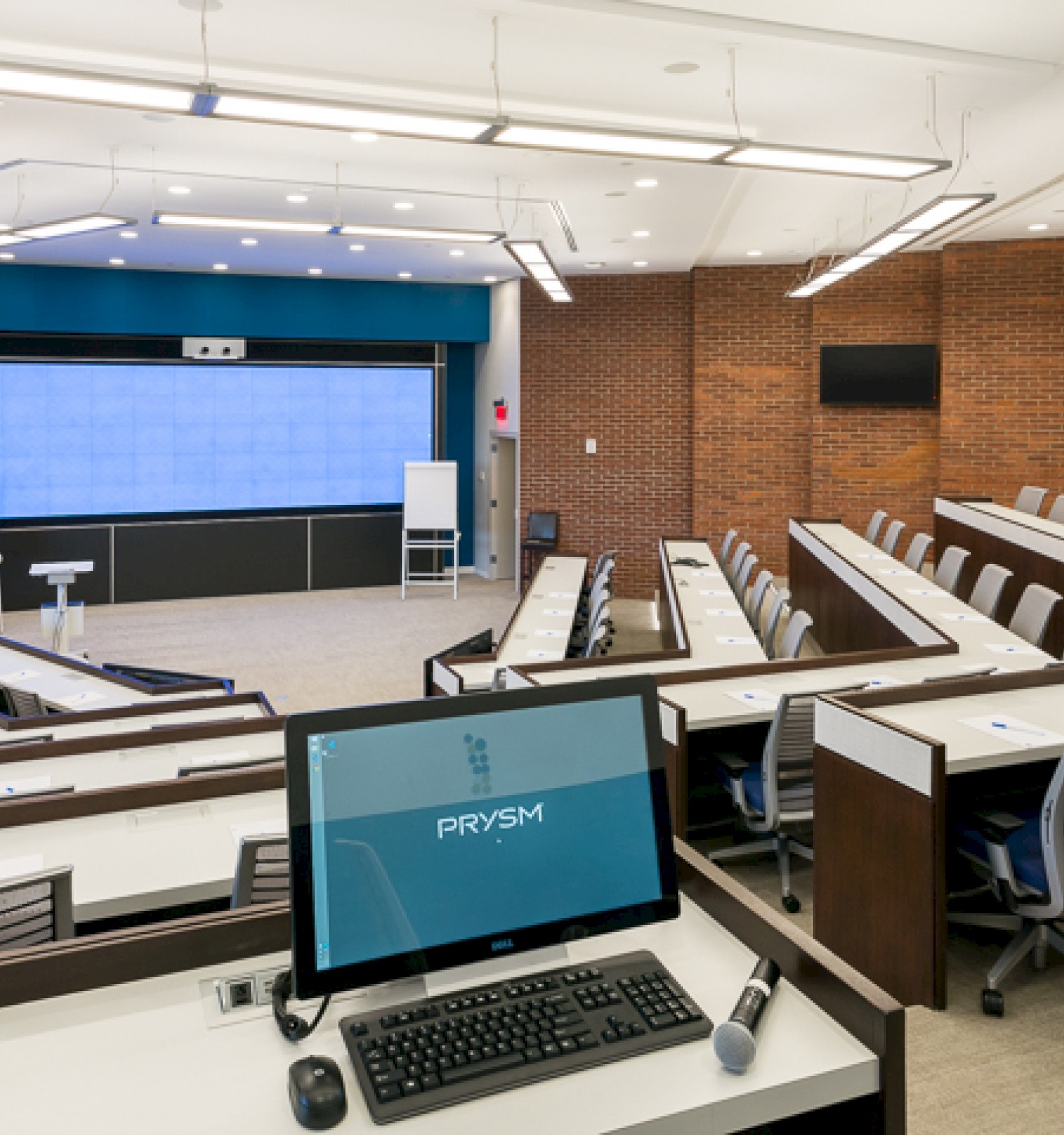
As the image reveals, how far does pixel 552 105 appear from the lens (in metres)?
6.31

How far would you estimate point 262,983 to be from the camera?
1.71 m

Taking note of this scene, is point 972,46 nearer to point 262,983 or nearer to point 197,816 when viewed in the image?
point 197,816

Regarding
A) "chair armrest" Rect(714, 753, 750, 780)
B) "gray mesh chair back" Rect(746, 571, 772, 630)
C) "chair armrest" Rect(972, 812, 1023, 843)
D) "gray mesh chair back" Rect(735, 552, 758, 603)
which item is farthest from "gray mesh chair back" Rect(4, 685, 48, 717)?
"gray mesh chair back" Rect(735, 552, 758, 603)

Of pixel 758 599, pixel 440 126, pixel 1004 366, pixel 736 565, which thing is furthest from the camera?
pixel 1004 366

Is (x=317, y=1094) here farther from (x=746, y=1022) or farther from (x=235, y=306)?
(x=235, y=306)

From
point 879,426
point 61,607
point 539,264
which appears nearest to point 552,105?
point 539,264

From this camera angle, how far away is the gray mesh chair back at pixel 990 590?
7371mm

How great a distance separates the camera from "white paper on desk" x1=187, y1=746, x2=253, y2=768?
3859 mm

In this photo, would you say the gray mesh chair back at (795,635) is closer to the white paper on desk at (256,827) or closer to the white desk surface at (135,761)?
the white desk surface at (135,761)

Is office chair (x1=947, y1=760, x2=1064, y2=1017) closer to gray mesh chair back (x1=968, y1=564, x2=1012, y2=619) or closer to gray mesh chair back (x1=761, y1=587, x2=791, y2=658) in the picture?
gray mesh chair back (x1=761, y1=587, x2=791, y2=658)

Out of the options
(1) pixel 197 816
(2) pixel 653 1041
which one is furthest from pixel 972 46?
(2) pixel 653 1041

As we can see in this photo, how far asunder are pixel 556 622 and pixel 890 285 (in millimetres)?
7394

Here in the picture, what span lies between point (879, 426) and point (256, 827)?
10952 mm

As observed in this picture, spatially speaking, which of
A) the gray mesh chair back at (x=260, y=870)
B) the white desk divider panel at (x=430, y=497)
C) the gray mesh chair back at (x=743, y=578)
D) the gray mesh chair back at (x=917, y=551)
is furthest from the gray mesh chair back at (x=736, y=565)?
the gray mesh chair back at (x=260, y=870)
